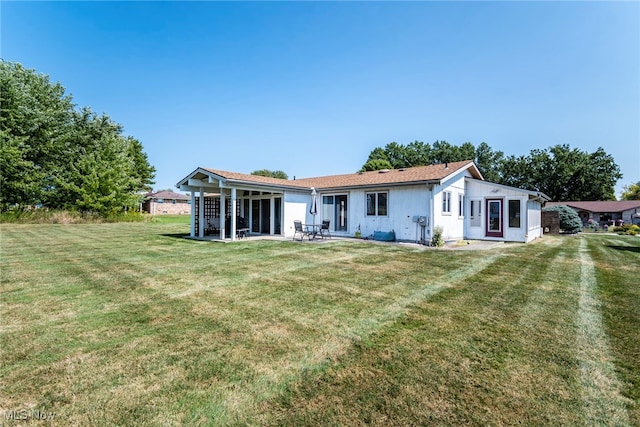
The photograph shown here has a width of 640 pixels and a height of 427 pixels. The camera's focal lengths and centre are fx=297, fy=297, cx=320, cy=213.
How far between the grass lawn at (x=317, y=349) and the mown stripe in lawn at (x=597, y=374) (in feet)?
0.06

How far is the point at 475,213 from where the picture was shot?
15.7 metres

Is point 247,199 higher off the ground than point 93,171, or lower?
lower

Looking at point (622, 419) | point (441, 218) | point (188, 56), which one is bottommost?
point (622, 419)

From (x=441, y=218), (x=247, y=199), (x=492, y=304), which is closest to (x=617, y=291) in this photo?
(x=492, y=304)

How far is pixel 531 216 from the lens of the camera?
16.1 m

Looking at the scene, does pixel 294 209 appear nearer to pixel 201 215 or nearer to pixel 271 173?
pixel 201 215

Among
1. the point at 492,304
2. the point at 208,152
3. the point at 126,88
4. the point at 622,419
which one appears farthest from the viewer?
the point at 208,152

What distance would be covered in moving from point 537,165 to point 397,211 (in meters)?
43.1

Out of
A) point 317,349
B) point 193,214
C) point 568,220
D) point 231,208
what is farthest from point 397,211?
point 568,220


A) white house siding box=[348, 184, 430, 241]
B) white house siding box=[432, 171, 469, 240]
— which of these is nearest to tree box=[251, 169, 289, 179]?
white house siding box=[348, 184, 430, 241]

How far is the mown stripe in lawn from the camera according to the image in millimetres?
2258

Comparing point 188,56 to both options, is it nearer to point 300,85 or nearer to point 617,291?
point 300,85

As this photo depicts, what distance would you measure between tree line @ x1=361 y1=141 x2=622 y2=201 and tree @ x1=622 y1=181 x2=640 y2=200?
17.4 meters

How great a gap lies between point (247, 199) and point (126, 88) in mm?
12311
